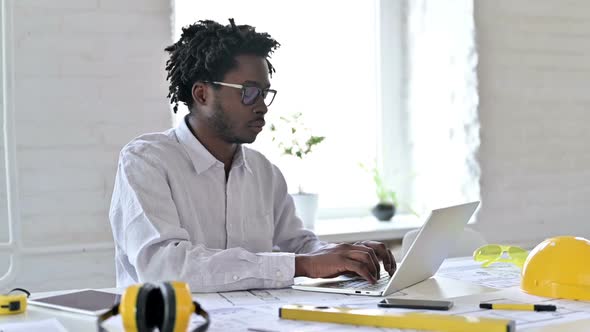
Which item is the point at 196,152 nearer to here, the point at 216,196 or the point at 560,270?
the point at 216,196

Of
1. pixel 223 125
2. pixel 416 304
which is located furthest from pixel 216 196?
pixel 416 304

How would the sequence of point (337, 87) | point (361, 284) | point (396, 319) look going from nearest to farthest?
1. point (396, 319)
2. point (361, 284)
3. point (337, 87)

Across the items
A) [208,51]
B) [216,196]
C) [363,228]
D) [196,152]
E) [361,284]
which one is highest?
[208,51]

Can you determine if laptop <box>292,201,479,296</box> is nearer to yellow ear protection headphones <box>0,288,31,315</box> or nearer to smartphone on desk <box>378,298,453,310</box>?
smartphone on desk <box>378,298,453,310</box>

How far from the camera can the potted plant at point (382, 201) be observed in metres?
3.18

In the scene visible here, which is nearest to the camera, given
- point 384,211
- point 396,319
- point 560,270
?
point 396,319

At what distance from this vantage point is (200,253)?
168 centimetres

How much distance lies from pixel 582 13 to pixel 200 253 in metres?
2.36

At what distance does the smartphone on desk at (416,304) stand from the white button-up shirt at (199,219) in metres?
0.31

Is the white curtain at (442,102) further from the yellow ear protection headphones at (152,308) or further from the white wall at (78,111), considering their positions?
the yellow ear protection headphones at (152,308)

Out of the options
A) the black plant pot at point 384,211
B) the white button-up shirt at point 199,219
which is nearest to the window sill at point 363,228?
the black plant pot at point 384,211

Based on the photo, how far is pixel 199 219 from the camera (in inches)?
77.5

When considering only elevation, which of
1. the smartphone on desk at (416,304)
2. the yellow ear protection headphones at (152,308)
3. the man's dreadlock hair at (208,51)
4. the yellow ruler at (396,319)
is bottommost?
the smartphone on desk at (416,304)

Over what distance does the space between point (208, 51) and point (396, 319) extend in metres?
1.05
